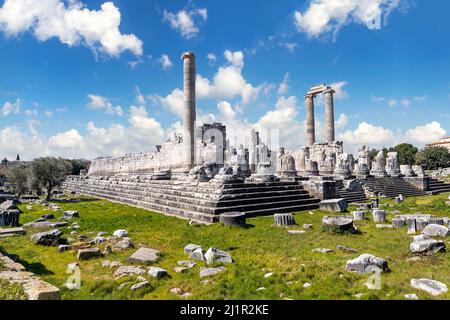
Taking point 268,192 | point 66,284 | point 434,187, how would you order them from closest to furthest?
1. point 66,284
2. point 268,192
3. point 434,187

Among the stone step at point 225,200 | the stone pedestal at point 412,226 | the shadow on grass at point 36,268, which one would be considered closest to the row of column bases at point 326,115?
the stone step at point 225,200

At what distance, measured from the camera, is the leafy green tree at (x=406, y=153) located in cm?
5891

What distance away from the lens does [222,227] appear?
9.12 metres

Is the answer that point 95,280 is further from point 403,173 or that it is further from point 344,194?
point 403,173

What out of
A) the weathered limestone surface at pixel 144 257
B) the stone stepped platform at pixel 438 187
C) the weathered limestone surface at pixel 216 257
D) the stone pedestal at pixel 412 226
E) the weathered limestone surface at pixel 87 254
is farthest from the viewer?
the stone stepped platform at pixel 438 187

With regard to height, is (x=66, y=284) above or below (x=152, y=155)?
below

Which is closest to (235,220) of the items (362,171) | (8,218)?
(8,218)

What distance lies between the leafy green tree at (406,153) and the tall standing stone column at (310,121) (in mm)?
34220

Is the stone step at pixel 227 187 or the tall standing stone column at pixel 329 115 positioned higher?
the tall standing stone column at pixel 329 115

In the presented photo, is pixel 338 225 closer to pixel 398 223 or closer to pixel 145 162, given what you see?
pixel 398 223

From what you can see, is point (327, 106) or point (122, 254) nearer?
point (122, 254)

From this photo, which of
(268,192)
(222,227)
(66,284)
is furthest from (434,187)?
(66,284)

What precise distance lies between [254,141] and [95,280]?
26120 mm

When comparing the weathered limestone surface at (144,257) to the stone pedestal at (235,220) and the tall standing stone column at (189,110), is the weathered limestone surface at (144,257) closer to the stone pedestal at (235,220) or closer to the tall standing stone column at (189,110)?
the stone pedestal at (235,220)
